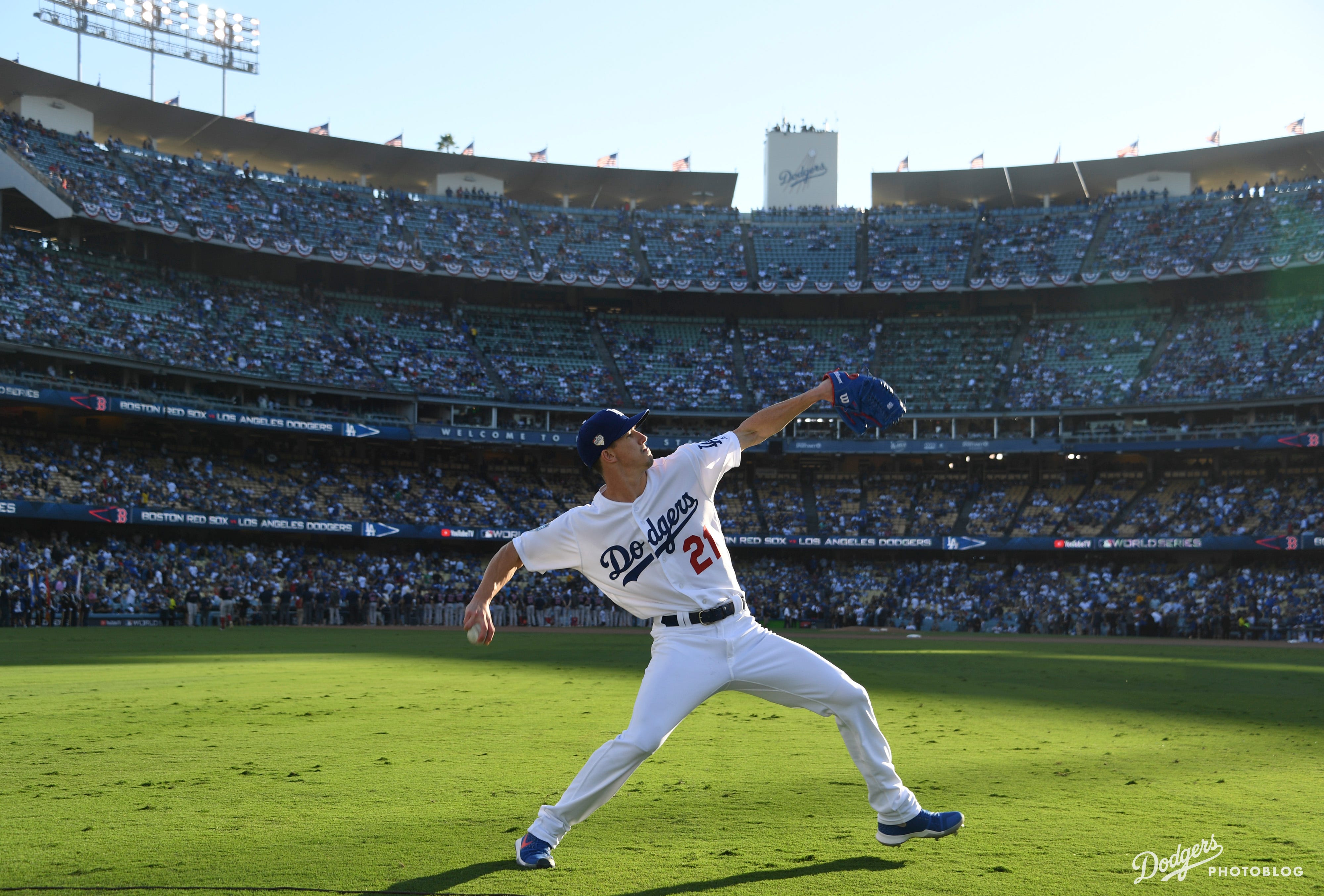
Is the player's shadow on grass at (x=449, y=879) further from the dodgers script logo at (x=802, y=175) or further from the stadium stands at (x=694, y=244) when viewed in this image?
the dodgers script logo at (x=802, y=175)

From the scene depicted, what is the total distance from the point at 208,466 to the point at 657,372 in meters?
23.2

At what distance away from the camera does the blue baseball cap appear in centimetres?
609

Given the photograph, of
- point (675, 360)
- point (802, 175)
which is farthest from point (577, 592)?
point (802, 175)

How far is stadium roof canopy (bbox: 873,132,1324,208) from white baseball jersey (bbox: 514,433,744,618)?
2527 inches

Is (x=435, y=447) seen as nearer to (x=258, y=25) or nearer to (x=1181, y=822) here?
(x=258, y=25)

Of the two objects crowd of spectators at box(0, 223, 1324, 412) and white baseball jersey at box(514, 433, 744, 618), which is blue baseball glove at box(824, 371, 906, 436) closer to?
white baseball jersey at box(514, 433, 744, 618)

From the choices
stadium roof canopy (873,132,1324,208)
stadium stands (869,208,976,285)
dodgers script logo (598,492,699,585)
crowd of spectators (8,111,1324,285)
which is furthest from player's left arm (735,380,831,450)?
stadium roof canopy (873,132,1324,208)

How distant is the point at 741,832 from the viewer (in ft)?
21.8

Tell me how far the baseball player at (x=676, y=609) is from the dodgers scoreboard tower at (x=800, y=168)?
210 feet

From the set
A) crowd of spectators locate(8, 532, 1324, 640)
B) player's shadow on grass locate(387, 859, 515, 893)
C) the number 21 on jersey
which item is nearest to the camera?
player's shadow on grass locate(387, 859, 515, 893)

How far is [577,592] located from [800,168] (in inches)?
1389

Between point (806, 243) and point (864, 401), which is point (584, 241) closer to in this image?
point (806, 243)

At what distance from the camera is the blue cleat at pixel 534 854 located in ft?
18.7

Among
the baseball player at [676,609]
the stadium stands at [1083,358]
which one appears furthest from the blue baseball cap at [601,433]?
the stadium stands at [1083,358]
